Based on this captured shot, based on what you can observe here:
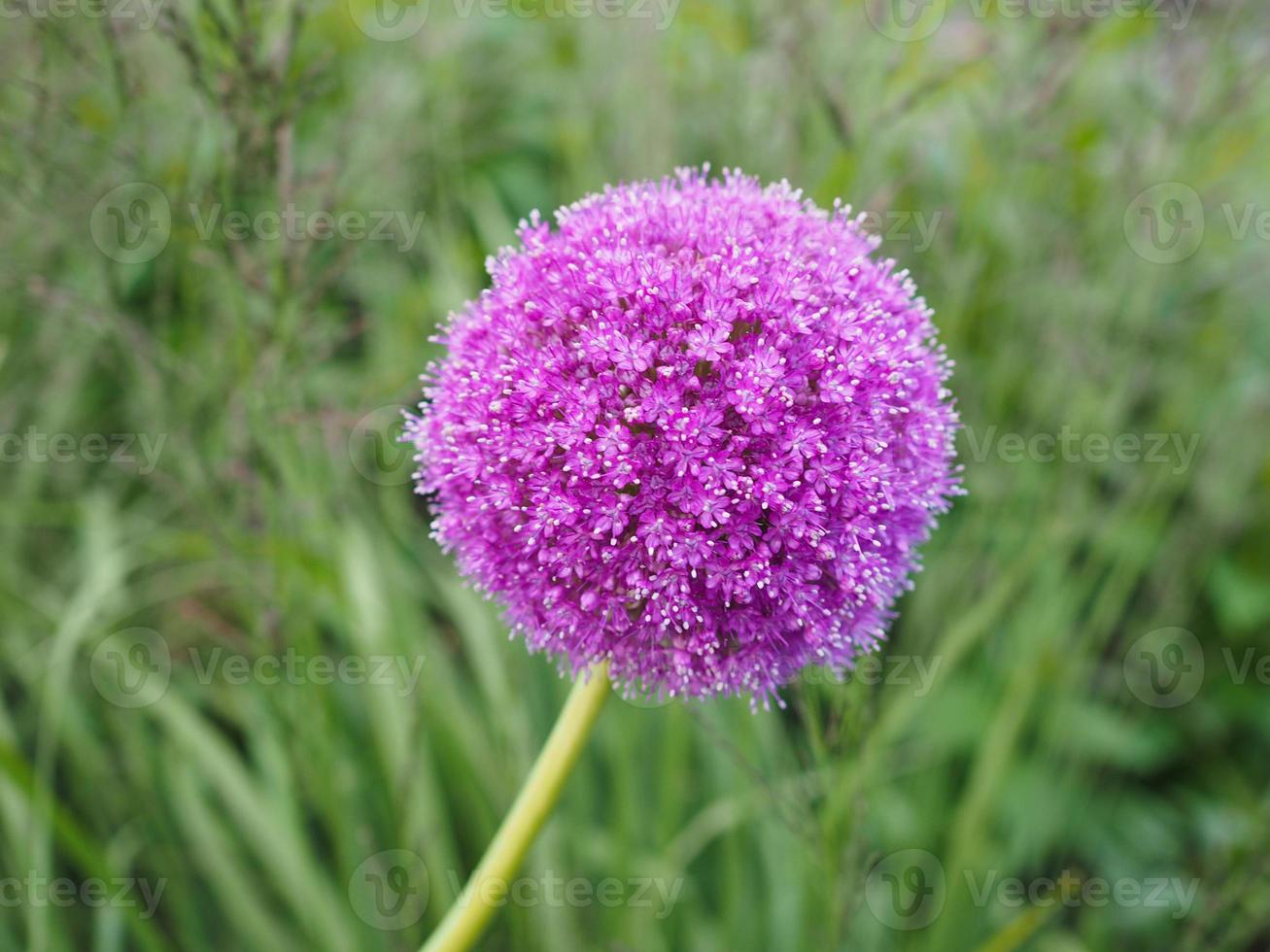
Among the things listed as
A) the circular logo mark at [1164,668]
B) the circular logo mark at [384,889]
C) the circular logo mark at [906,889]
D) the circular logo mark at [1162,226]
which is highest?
the circular logo mark at [1162,226]

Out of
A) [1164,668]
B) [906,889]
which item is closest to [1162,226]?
[1164,668]

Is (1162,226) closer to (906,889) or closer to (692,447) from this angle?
(906,889)

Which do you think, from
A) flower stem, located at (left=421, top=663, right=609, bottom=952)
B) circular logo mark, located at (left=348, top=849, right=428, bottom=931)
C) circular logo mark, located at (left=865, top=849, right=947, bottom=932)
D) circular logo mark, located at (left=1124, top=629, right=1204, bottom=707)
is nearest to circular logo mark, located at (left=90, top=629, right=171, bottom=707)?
circular logo mark, located at (left=348, top=849, right=428, bottom=931)

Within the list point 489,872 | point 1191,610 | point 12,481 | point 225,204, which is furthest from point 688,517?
point 12,481

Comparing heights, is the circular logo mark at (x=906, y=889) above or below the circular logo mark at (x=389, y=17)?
below

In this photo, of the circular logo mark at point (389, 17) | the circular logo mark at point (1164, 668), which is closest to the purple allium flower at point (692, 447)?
the circular logo mark at point (1164, 668)

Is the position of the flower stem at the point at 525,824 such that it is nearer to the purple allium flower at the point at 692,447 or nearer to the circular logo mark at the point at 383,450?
the purple allium flower at the point at 692,447

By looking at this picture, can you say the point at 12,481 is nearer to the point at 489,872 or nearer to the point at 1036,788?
the point at 489,872
